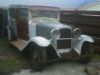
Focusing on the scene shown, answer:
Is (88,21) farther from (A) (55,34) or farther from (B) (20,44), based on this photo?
(B) (20,44)

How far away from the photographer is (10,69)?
6.29 m

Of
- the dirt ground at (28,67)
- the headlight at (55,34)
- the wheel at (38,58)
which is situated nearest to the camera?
the wheel at (38,58)

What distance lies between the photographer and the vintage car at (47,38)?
20.4 feet

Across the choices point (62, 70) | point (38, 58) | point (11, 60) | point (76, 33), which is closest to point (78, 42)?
point (76, 33)

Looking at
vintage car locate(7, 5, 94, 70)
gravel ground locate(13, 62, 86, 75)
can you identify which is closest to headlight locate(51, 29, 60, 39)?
vintage car locate(7, 5, 94, 70)

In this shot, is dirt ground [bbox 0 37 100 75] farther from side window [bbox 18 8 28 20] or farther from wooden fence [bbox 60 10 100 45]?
side window [bbox 18 8 28 20]

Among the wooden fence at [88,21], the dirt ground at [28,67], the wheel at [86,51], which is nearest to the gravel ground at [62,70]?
the dirt ground at [28,67]

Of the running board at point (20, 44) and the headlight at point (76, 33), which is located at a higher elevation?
the headlight at point (76, 33)

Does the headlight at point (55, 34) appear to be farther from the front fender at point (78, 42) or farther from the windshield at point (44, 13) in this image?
the windshield at point (44, 13)

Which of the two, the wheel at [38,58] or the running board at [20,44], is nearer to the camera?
the wheel at [38,58]

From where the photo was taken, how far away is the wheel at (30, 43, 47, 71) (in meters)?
5.98

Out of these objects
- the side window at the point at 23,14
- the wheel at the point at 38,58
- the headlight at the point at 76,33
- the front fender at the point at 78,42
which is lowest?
the wheel at the point at 38,58

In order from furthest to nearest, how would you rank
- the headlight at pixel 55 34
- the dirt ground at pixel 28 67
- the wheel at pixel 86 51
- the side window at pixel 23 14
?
the side window at pixel 23 14 < the wheel at pixel 86 51 < the headlight at pixel 55 34 < the dirt ground at pixel 28 67

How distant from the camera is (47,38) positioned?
6.61 m
